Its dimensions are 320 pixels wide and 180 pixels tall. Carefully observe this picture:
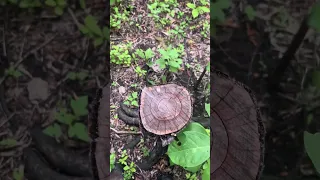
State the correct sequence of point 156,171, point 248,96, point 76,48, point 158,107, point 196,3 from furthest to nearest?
point 196,3
point 156,171
point 158,107
point 248,96
point 76,48

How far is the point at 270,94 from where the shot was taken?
1.10 meters

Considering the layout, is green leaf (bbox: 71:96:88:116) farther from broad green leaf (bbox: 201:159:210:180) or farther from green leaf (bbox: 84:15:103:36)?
broad green leaf (bbox: 201:159:210:180)

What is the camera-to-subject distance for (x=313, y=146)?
1062mm

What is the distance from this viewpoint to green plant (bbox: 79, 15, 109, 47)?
3.32 feet

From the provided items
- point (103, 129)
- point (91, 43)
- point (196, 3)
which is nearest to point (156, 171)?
point (103, 129)

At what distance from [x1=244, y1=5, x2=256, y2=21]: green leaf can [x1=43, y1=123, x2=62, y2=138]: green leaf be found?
62 centimetres

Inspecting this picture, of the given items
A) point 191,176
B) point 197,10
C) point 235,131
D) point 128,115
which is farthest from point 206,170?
point 197,10

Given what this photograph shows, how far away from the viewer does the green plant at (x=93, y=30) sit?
1.01 m

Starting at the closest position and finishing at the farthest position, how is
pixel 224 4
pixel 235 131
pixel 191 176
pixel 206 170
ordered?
pixel 224 4 → pixel 235 131 → pixel 206 170 → pixel 191 176

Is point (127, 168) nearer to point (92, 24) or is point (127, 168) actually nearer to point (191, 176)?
point (191, 176)

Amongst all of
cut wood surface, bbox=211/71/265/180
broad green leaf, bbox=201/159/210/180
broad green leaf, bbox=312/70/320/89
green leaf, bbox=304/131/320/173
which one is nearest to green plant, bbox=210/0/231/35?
cut wood surface, bbox=211/71/265/180

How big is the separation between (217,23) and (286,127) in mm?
373

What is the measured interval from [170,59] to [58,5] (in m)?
1.13

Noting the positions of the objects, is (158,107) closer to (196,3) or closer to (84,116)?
(196,3)
